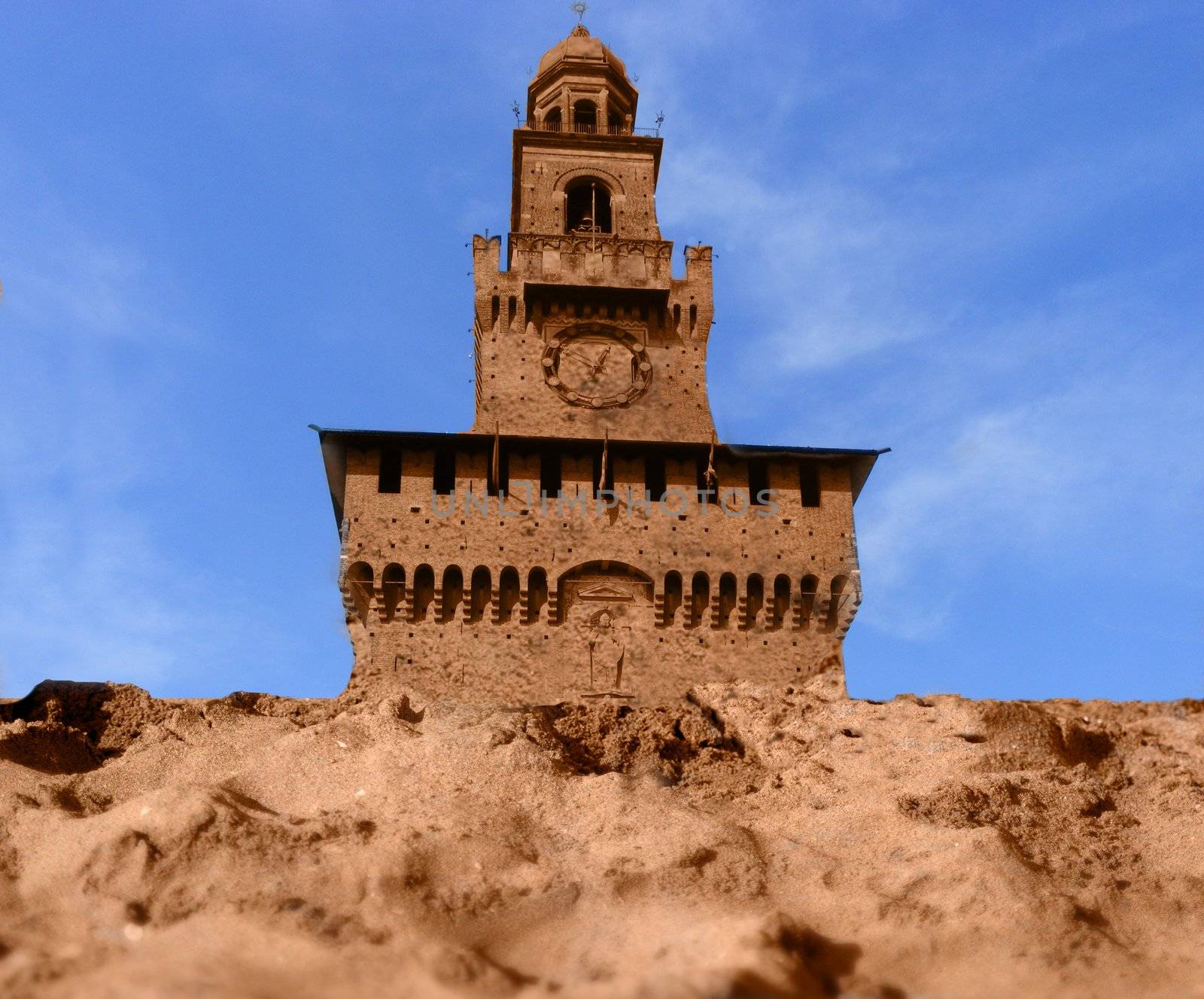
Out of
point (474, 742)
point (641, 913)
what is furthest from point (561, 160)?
point (641, 913)

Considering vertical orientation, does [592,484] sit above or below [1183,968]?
above

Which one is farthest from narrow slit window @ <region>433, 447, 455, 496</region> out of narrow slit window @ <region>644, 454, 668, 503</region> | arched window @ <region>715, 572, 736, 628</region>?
arched window @ <region>715, 572, 736, 628</region>

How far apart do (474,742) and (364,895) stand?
2725 millimetres

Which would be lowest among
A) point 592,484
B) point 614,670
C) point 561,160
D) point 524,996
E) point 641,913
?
point 524,996

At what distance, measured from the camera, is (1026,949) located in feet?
27.7

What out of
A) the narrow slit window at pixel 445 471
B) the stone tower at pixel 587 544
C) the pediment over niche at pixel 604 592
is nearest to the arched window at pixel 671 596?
the stone tower at pixel 587 544

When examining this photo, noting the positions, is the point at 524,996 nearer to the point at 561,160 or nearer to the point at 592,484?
the point at 592,484

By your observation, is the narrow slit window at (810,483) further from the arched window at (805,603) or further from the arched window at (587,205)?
the arched window at (587,205)

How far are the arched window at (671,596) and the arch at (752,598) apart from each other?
4.62 ft

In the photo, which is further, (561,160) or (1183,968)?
(561,160)

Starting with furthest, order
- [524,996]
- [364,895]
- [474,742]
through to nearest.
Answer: [474,742], [364,895], [524,996]

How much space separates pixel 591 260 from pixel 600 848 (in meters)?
24.9

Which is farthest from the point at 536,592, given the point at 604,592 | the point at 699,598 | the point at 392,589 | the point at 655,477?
the point at 655,477

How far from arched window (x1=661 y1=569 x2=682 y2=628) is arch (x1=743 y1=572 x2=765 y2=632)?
1409 mm
